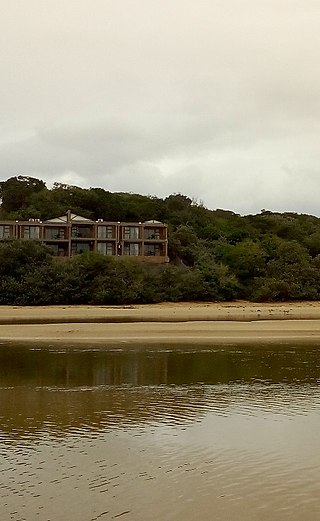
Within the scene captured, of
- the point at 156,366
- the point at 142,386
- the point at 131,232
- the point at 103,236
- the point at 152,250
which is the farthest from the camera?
the point at 152,250

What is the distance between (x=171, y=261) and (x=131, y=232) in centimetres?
506

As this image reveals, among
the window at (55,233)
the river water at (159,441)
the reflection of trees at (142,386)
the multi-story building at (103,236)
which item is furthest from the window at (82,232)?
the river water at (159,441)

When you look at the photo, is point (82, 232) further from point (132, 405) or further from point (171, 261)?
point (132, 405)

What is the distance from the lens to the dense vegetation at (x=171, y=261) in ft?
173

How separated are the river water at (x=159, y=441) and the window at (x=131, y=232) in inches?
1787

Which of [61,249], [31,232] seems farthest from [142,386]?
[61,249]

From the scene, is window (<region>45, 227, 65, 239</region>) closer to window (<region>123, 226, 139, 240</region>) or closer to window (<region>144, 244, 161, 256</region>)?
window (<region>123, 226, 139, 240</region>)

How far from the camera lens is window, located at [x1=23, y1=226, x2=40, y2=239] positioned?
6531 cm

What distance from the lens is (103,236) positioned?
67625mm

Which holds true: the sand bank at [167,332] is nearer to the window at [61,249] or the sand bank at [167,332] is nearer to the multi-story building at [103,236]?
the multi-story building at [103,236]

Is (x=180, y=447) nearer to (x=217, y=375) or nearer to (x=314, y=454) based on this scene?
(x=314, y=454)

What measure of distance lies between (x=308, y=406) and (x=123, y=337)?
16941 mm

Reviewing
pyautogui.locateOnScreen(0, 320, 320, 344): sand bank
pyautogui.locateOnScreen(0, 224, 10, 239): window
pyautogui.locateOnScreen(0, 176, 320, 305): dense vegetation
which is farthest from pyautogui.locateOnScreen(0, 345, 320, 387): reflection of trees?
pyautogui.locateOnScreen(0, 224, 10, 239): window

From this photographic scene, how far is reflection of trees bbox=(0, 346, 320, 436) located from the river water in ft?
0.14
